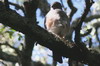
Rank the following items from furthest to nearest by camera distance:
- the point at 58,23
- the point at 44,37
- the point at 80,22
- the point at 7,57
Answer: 1. the point at 7,57
2. the point at 58,23
3. the point at 44,37
4. the point at 80,22

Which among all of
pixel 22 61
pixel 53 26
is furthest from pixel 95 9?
pixel 22 61

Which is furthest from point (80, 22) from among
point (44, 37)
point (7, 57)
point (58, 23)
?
point (7, 57)

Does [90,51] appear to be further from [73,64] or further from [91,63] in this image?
[73,64]

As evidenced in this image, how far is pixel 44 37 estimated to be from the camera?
136 inches

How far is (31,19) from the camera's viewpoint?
347 cm

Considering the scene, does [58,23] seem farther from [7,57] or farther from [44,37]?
[44,37]

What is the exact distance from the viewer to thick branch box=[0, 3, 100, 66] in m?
3.34

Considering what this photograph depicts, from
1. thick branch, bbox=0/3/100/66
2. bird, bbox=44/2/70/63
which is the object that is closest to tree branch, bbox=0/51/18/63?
bird, bbox=44/2/70/63

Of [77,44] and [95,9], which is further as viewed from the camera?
[95,9]

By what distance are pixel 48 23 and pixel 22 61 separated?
1.15 meters

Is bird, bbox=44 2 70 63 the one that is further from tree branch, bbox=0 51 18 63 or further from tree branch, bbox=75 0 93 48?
tree branch, bbox=75 0 93 48

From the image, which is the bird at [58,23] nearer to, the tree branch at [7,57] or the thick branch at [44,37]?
the tree branch at [7,57]

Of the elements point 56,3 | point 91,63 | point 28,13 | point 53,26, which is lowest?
point 91,63

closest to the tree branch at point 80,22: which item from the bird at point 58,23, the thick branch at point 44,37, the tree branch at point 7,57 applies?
the thick branch at point 44,37
